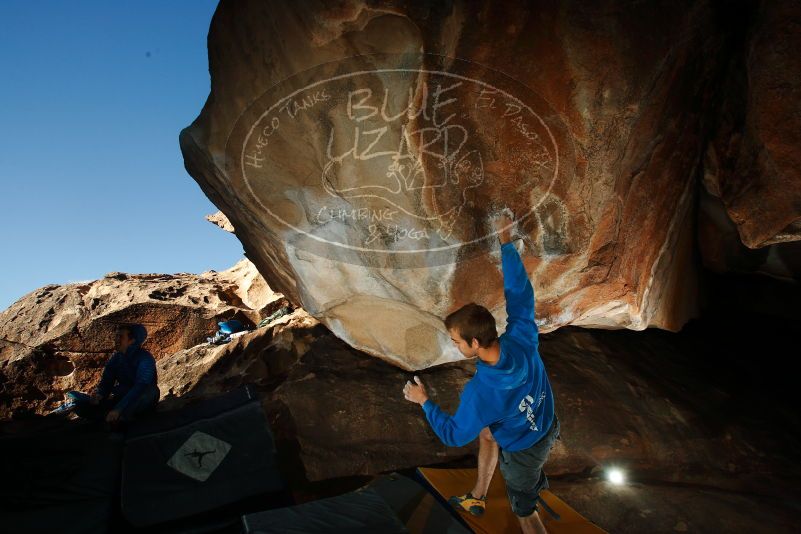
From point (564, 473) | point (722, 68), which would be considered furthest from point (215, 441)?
point (722, 68)

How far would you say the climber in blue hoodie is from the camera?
7.18 ft

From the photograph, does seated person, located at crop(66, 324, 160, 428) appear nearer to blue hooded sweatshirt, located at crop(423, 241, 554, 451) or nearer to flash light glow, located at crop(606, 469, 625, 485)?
blue hooded sweatshirt, located at crop(423, 241, 554, 451)

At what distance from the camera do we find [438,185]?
2.91 metres

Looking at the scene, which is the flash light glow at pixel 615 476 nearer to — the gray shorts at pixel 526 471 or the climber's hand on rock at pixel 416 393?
the gray shorts at pixel 526 471

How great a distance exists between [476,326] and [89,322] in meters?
5.80

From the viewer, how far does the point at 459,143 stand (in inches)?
109

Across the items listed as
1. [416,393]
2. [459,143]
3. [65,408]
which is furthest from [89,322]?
[459,143]

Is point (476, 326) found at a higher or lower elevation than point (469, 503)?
higher

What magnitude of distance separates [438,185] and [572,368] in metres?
2.80

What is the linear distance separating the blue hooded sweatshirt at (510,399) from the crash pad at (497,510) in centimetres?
72

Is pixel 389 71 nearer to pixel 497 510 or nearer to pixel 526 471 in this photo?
pixel 526 471

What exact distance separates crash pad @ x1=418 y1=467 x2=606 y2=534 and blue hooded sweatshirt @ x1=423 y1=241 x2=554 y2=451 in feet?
2.35

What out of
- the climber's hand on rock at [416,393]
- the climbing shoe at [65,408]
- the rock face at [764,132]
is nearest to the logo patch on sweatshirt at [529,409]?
the climber's hand on rock at [416,393]

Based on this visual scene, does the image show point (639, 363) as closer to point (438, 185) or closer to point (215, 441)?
point (438, 185)
